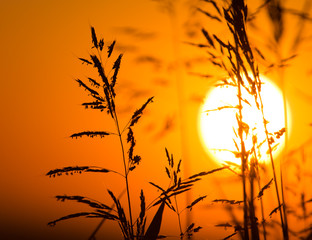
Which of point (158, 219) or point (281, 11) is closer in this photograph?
point (158, 219)

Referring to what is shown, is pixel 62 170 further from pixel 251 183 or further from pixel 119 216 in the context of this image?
pixel 251 183

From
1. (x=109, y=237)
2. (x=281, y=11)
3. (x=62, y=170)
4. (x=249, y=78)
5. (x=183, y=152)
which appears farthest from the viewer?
(x=183, y=152)

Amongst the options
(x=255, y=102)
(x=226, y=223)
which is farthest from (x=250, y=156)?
(x=226, y=223)

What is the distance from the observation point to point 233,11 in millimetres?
1784

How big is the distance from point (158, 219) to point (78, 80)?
25.4 inches

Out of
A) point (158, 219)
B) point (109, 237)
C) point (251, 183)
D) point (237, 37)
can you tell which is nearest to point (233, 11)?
point (237, 37)

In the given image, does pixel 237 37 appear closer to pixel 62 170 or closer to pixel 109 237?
pixel 62 170

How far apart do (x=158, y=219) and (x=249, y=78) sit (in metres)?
0.66

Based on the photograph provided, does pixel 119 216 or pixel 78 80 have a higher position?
pixel 78 80

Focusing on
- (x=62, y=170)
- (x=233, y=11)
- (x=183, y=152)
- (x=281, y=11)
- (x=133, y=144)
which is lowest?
(x=62, y=170)

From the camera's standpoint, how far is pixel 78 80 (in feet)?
6.01

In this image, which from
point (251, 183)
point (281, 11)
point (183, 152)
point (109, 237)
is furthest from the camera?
point (183, 152)

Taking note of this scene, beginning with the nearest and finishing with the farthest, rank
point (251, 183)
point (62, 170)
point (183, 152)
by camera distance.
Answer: point (251, 183) → point (62, 170) → point (183, 152)

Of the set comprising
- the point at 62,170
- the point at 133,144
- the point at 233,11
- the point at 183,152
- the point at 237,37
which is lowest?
the point at 62,170
